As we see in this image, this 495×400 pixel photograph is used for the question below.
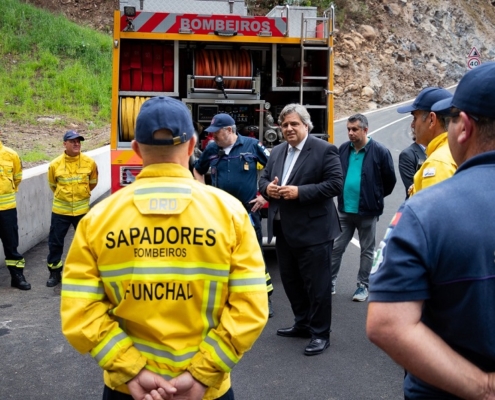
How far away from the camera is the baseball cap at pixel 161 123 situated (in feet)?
7.64

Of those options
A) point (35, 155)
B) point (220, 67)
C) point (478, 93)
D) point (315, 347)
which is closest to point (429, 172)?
point (478, 93)

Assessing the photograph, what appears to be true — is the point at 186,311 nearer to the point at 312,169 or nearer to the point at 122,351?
the point at 122,351

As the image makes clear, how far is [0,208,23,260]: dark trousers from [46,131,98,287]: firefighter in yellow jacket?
389 mm

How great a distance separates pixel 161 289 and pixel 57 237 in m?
5.57

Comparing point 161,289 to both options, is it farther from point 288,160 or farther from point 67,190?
point 67,190

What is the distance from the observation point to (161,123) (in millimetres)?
2322

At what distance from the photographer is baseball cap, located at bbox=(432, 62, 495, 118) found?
1806mm

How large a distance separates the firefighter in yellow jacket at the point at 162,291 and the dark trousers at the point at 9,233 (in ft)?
17.4

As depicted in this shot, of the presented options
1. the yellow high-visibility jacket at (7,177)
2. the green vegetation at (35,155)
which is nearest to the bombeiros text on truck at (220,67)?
the yellow high-visibility jacket at (7,177)

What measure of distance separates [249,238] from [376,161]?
4304mm

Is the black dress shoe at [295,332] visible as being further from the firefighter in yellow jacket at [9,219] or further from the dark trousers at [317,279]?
the firefighter in yellow jacket at [9,219]

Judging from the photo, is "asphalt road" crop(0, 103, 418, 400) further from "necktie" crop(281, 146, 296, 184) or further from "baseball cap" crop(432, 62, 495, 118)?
"baseball cap" crop(432, 62, 495, 118)

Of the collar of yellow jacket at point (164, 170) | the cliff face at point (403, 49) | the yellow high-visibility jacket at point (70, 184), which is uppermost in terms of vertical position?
the cliff face at point (403, 49)

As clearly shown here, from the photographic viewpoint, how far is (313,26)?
8016mm
